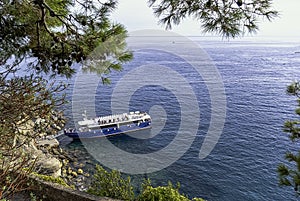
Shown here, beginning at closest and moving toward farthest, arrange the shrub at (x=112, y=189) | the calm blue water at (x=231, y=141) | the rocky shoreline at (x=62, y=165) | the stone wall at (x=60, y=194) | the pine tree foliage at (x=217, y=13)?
the pine tree foliage at (x=217, y=13), the stone wall at (x=60, y=194), the shrub at (x=112, y=189), the rocky shoreline at (x=62, y=165), the calm blue water at (x=231, y=141)

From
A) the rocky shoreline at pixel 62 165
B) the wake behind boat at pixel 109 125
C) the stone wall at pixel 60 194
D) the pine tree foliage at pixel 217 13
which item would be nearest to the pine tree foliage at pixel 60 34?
the pine tree foliage at pixel 217 13

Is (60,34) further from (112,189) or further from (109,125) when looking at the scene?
(109,125)

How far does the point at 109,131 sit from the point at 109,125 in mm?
536

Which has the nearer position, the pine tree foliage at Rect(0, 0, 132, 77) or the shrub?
the pine tree foliage at Rect(0, 0, 132, 77)

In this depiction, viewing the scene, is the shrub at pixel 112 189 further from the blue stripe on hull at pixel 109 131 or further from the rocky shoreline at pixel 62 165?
the blue stripe on hull at pixel 109 131

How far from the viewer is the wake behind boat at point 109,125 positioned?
1883 cm

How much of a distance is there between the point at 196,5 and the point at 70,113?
22.4 meters

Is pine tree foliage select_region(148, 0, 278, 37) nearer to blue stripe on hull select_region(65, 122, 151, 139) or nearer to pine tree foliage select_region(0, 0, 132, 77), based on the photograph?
pine tree foliage select_region(0, 0, 132, 77)

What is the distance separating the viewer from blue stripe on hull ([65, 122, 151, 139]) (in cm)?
1862

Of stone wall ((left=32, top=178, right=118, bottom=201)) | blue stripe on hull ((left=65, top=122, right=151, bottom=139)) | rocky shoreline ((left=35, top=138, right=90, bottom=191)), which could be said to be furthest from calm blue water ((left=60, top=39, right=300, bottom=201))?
stone wall ((left=32, top=178, right=118, bottom=201))

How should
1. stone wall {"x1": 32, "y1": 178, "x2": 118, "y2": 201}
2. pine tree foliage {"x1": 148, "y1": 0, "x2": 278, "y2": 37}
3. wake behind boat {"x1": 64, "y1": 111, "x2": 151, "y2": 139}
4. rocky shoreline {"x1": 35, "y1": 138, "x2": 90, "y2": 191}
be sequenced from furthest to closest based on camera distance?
1. wake behind boat {"x1": 64, "y1": 111, "x2": 151, "y2": 139}
2. rocky shoreline {"x1": 35, "y1": 138, "x2": 90, "y2": 191}
3. stone wall {"x1": 32, "y1": 178, "x2": 118, "y2": 201}
4. pine tree foliage {"x1": 148, "y1": 0, "x2": 278, "y2": 37}

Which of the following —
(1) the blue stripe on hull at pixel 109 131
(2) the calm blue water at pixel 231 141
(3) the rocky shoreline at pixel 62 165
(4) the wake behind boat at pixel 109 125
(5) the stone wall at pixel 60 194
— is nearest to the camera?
(5) the stone wall at pixel 60 194

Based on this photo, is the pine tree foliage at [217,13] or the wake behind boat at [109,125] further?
the wake behind boat at [109,125]

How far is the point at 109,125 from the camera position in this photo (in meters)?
20.0
